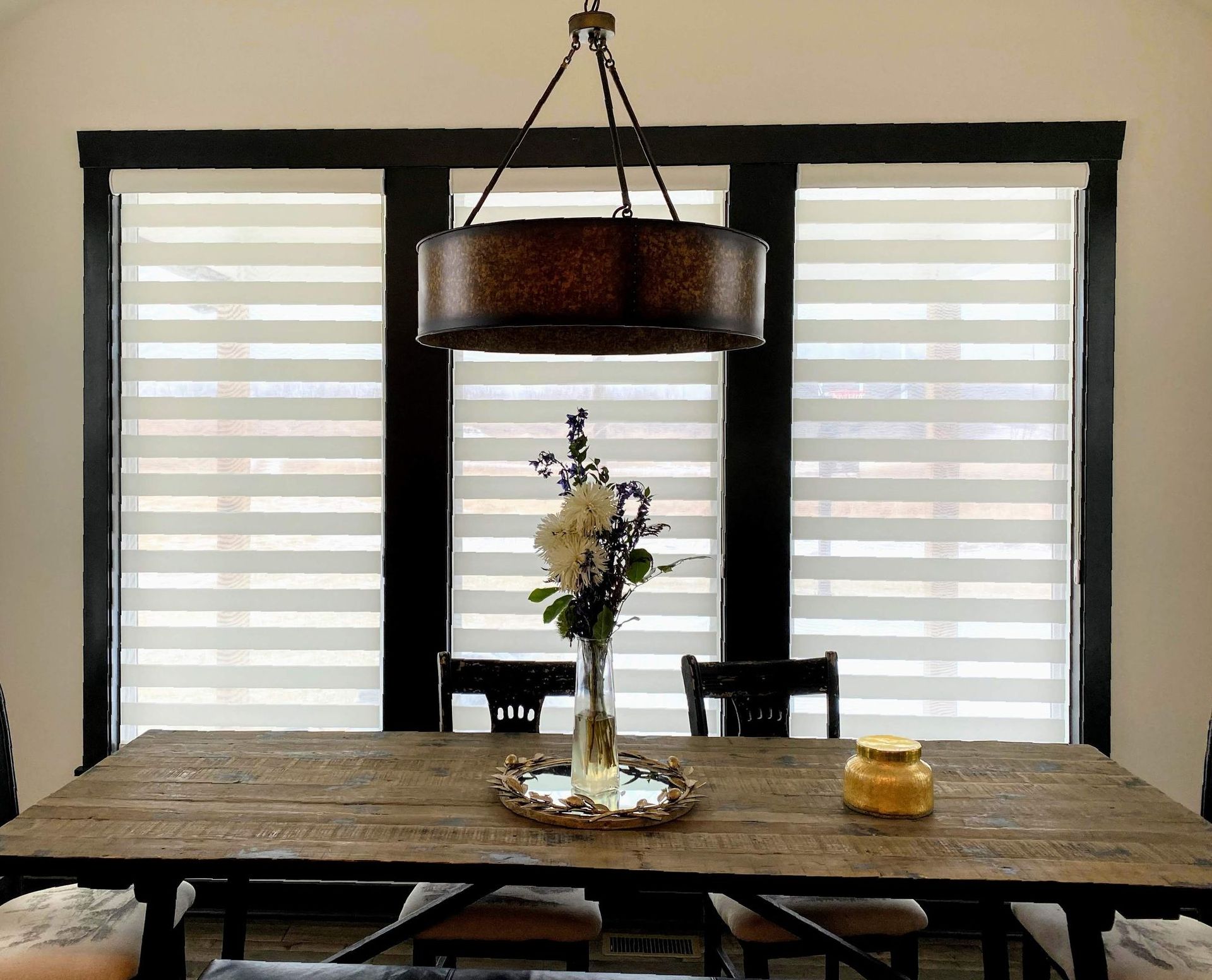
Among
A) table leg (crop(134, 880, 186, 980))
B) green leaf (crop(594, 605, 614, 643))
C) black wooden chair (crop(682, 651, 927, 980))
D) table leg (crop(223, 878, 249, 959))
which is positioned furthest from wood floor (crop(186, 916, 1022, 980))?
green leaf (crop(594, 605, 614, 643))

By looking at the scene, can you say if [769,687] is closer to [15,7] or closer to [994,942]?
[994,942]

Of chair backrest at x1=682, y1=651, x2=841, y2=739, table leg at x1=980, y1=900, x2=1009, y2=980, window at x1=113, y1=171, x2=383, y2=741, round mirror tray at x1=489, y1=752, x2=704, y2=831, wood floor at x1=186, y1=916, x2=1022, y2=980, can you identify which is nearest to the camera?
round mirror tray at x1=489, y1=752, x2=704, y2=831

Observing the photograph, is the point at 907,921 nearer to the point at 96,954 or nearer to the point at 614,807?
the point at 614,807

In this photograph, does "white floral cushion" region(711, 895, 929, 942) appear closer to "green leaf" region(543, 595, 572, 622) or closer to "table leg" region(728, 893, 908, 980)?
"table leg" region(728, 893, 908, 980)

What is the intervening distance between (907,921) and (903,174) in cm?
208

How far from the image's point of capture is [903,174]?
2740 millimetres

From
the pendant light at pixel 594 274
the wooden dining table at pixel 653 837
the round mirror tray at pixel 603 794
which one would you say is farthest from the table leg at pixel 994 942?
the pendant light at pixel 594 274

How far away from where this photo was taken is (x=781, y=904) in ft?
6.43

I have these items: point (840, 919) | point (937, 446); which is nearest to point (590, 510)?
point (840, 919)

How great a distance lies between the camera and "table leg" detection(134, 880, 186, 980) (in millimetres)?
1549

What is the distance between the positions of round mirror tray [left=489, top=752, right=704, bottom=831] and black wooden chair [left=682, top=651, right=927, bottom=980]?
1.09 feet

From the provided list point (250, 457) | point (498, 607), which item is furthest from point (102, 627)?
point (498, 607)

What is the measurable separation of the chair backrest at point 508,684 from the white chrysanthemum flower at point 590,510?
2.45ft

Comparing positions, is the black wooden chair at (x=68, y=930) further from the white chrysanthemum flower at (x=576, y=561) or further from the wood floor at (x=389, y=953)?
the white chrysanthemum flower at (x=576, y=561)
